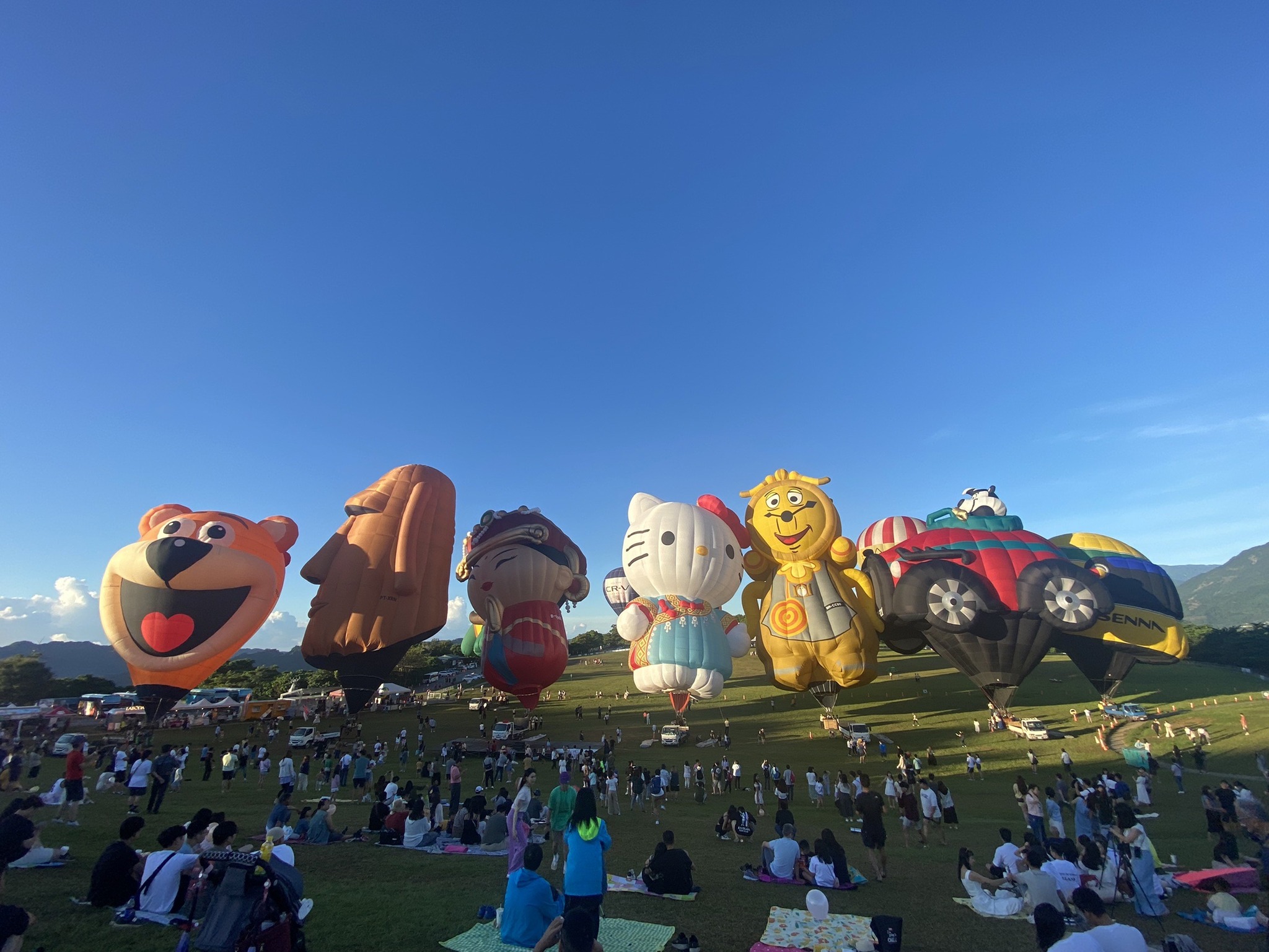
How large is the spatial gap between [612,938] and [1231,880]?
807 cm

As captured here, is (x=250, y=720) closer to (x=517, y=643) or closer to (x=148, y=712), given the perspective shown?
(x=148, y=712)

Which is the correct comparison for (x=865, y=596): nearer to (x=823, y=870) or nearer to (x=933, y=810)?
(x=933, y=810)

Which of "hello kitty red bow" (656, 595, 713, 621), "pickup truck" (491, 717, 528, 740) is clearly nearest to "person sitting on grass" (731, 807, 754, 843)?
"hello kitty red bow" (656, 595, 713, 621)

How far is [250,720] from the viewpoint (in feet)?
107

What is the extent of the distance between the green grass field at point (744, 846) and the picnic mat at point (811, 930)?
264mm

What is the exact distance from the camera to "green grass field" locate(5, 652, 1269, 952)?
6375mm

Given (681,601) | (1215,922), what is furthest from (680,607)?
(1215,922)

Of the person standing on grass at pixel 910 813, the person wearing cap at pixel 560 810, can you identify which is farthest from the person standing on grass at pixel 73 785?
the person standing on grass at pixel 910 813

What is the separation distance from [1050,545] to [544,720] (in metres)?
24.7

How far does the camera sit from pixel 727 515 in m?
30.1

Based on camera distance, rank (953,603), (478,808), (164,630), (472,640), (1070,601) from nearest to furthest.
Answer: (478,808), (1070,601), (164,630), (953,603), (472,640)

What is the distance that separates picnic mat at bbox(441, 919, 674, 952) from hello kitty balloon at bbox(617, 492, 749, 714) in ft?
63.7

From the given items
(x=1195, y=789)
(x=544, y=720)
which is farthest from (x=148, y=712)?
(x=1195, y=789)

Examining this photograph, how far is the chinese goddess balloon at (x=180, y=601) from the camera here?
22688 millimetres
